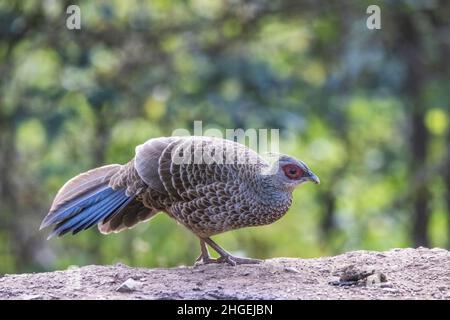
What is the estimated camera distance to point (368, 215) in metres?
12.1

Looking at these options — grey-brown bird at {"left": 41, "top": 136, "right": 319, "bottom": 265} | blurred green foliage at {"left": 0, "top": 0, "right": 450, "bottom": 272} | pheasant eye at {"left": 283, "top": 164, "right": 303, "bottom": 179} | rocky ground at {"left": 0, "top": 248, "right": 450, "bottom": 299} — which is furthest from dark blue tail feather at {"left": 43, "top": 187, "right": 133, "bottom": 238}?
blurred green foliage at {"left": 0, "top": 0, "right": 450, "bottom": 272}

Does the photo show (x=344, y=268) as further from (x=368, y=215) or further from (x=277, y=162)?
(x=368, y=215)

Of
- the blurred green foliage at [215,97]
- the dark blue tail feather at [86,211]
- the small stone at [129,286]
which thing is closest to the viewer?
the small stone at [129,286]

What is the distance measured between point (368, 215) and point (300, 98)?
3.01m

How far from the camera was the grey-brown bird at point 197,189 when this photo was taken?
17.7 feet

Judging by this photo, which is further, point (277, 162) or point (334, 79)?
point (334, 79)

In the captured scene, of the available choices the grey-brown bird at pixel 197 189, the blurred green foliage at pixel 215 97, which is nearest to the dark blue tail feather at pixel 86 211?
the grey-brown bird at pixel 197 189

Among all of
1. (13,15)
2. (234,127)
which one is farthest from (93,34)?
(234,127)

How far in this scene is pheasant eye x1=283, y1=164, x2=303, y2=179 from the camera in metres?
5.54

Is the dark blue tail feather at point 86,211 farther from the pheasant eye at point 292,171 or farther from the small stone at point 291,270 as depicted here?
the small stone at point 291,270

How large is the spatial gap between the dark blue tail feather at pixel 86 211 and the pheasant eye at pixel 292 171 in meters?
1.08

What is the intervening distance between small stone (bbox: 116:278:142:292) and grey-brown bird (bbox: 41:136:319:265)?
80 cm

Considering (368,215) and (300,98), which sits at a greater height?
(300,98)

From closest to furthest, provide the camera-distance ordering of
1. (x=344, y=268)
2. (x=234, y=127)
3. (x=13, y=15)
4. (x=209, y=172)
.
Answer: (x=344, y=268)
(x=209, y=172)
(x=234, y=127)
(x=13, y=15)
